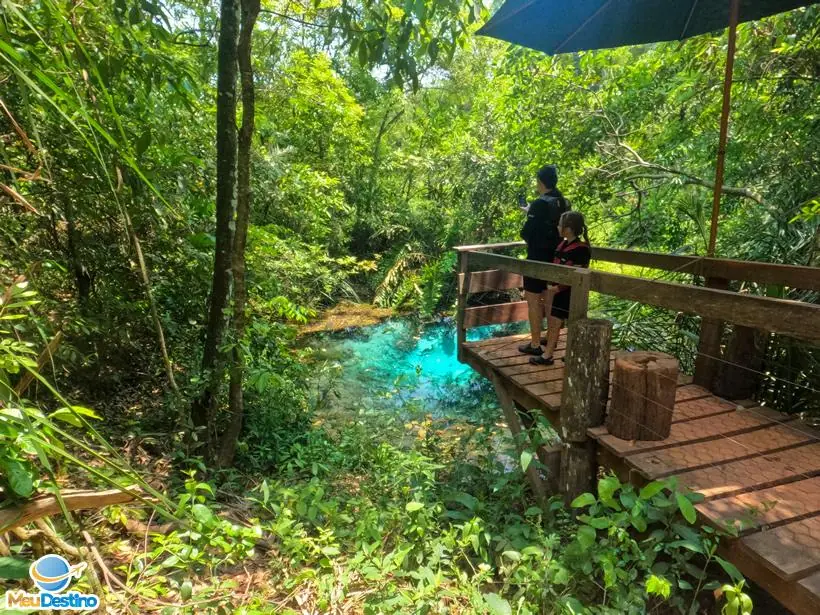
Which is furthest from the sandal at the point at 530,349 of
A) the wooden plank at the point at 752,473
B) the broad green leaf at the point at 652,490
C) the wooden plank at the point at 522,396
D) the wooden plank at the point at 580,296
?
the broad green leaf at the point at 652,490

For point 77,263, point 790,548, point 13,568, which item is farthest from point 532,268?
point 77,263

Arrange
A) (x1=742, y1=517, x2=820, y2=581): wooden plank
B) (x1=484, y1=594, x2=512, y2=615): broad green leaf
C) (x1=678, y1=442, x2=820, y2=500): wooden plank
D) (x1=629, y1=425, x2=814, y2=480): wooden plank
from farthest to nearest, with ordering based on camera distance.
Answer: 1. (x1=629, y1=425, x2=814, y2=480): wooden plank
2. (x1=678, y1=442, x2=820, y2=500): wooden plank
3. (x1=484, y1=594, x2=512, y2=615): broad green leaf
4. (x1=742, y1=517, x2=820, y2=581): wooden plank

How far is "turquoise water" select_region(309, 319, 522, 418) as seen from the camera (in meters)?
6.75

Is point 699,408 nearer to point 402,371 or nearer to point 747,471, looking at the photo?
point 747,471

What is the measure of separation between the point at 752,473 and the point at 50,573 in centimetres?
305

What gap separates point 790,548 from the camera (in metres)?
1.91

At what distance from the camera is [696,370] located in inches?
141

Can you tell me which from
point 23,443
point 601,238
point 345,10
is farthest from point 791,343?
point 601,238

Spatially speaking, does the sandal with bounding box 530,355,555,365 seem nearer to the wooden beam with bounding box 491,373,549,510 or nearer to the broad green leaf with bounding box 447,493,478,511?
the wooden beam with bounding box 491,373,549,510

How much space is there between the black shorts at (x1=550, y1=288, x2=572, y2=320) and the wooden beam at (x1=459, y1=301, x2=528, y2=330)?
0.84 m

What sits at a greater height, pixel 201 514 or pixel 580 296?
pixel 580 296

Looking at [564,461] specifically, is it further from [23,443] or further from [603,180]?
[603,180]

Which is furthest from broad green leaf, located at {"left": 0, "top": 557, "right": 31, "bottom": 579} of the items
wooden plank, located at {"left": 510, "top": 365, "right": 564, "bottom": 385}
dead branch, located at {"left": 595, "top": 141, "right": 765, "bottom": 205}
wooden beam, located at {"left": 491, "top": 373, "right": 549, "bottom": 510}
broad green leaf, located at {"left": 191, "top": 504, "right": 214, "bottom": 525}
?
dead branch, located at {"left": 595, "top": 141, "right": 765, "bottom": 205}

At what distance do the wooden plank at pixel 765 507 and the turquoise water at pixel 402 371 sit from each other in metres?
2.93
